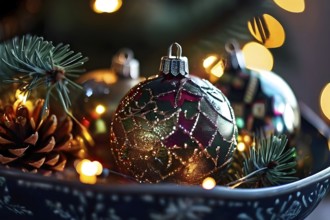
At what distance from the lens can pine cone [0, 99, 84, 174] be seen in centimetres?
63

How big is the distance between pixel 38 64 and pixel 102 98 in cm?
20

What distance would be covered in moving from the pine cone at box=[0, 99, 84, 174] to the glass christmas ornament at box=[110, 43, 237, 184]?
71 millimetres

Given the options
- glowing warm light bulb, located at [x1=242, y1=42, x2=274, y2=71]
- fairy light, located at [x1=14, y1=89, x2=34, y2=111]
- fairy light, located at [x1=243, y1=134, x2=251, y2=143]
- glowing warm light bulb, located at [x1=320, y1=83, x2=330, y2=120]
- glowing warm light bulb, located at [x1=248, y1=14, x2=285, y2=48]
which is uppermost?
glowing warm light bulb, located at [x1=248, y1=14, x2=285, y2=48]

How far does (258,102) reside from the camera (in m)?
0.80

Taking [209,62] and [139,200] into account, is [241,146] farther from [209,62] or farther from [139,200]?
[139,200]

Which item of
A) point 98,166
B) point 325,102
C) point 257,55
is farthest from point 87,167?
point 325,102

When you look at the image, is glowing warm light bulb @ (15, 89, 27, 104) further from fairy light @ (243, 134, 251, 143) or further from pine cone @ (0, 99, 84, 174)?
fairy light @ (243, 134, 251, 143)

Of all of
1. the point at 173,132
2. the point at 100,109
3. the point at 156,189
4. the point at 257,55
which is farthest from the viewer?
the point at 257,55

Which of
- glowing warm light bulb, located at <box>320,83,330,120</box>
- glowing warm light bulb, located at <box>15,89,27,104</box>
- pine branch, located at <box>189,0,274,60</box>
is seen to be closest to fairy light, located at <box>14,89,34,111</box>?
glowing warm light bulb, located at <box>15,89,27,104</box>

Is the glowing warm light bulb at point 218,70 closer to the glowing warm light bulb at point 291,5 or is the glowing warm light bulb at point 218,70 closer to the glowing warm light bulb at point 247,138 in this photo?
the glowing warm light bulb at point 247,138

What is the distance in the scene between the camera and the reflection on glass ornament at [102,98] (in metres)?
0.75

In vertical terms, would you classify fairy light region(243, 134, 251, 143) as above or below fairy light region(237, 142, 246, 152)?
above

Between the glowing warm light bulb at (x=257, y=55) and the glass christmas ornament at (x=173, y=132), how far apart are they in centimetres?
62

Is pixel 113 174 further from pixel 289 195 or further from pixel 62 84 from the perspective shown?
pixel 289 195
